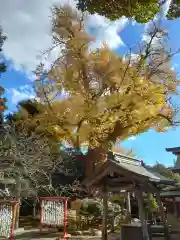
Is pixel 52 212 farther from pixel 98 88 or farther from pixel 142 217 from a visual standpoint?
pixel 98 88

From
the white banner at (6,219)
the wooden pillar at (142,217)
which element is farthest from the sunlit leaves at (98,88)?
the wooden pillar at (142,217)

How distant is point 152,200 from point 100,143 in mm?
5335

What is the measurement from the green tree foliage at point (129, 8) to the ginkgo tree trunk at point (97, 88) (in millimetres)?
9825

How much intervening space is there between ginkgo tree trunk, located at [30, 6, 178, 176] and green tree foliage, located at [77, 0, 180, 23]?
9825mm

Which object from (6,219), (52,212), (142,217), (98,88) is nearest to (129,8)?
(142,217)

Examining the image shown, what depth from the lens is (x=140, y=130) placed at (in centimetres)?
1909

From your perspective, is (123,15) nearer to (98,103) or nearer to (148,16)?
(148,16)

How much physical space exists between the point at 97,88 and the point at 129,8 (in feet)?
37.5

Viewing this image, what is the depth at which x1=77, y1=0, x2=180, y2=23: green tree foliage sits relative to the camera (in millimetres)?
5297

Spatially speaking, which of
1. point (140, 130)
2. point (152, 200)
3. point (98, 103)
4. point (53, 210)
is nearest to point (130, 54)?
point (98, 103)

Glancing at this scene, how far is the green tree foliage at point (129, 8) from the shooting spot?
17.4ft

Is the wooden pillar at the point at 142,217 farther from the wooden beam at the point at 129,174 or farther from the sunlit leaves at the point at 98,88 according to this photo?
the sunlit leaves at the point at 98,88

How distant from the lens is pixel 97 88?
55.0 feet

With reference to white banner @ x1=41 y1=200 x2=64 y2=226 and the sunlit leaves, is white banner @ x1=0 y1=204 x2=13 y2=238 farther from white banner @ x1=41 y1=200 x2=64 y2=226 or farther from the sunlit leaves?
the sunlit leaves
